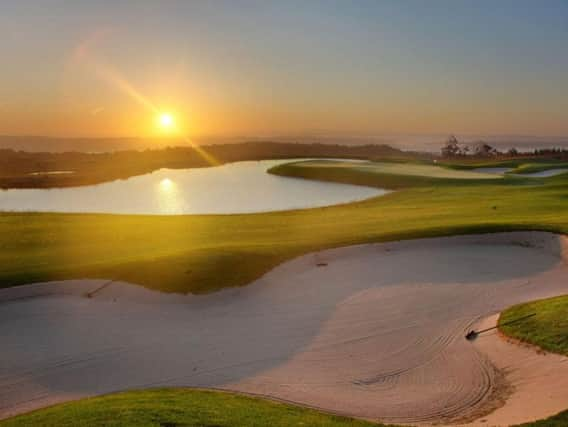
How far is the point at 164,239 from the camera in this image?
19.0 m

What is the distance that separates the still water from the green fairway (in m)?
4.21

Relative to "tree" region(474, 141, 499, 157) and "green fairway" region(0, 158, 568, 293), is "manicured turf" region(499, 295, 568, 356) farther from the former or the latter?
"tree" region(474, 141, 499, 157)

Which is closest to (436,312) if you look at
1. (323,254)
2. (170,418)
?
(323,254)

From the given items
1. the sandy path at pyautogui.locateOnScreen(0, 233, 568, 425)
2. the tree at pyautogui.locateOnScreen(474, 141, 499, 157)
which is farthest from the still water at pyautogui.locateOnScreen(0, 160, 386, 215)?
the tree at pyautogui.locateOnScreen(474, 141, 499, 157)

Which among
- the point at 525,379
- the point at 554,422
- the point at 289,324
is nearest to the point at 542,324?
the point at 525,379

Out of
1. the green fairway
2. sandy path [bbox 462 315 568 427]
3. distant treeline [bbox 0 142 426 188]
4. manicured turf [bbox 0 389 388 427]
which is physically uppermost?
distant treeline [bbox 0 142 426 188]

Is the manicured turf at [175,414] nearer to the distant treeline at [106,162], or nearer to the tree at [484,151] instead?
the distant treeline at [106,162]

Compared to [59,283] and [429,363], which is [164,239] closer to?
[59,283]

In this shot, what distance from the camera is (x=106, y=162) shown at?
2707 inches

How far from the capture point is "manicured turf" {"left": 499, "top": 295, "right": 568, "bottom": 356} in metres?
9.49

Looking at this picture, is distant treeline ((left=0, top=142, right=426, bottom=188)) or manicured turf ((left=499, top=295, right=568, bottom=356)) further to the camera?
distant treeline ((left=0, top=142, right=426, bottom=188))

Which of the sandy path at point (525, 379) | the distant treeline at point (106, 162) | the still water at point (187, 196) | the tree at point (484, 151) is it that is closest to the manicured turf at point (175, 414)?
the sandy path at point (525, 379)

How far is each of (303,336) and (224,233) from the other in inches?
394

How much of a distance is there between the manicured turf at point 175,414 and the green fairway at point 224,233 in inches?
216
